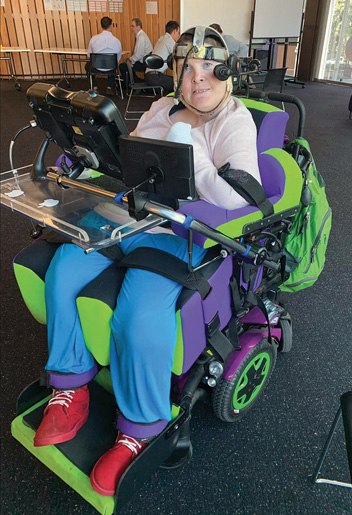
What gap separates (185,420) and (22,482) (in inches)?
23.9

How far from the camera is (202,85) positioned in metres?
1.35

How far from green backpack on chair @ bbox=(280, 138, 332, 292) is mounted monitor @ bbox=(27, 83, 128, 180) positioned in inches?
28.8

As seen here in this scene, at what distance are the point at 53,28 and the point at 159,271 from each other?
1003 cm

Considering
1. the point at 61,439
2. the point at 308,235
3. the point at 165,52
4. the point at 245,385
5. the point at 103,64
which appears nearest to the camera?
the point at 61,439

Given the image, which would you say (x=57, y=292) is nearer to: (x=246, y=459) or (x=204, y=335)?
(x=204, y=335)

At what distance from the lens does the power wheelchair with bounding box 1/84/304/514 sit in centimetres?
107

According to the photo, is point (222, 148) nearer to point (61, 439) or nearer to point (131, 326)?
point (131, 326)

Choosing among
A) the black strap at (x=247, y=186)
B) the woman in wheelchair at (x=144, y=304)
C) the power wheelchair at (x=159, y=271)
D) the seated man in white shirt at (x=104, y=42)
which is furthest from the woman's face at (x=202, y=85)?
the seated man in white shirt at (x=104, y=42)

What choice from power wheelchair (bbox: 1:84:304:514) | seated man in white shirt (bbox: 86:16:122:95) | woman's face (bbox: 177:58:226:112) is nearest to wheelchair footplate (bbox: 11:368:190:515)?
power wheelchair (bbox: 1:84:304:514)

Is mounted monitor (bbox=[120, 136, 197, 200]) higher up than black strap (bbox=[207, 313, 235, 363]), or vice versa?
mounted monitor (bbox=[120, 136, 197, 200])

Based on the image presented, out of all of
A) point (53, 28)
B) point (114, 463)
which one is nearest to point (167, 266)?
point (114, 463)

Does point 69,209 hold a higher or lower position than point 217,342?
higher

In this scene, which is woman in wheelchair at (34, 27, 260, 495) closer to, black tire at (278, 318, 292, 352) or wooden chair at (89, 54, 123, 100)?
black tire at (278, 318, 292, 352)

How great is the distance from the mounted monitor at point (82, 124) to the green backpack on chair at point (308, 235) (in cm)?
73
